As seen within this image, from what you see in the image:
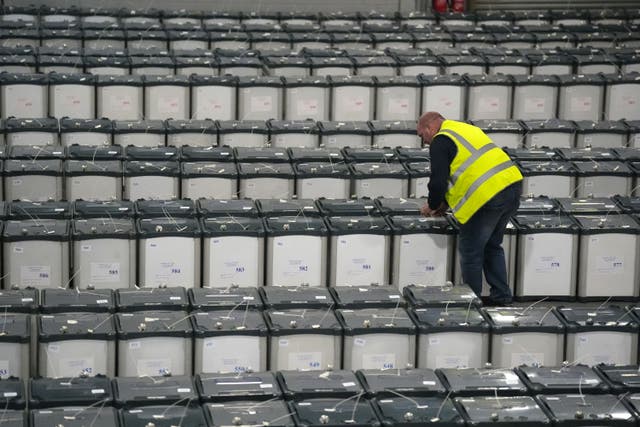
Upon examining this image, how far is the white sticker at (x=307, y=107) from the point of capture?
591 inches

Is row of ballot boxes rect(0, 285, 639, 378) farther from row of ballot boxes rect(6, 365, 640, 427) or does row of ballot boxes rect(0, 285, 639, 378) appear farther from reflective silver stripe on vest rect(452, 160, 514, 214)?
reflective silver stripe on vest rect(452, 160, 514, 214)

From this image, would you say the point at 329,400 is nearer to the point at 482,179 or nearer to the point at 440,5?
the point at 482,179

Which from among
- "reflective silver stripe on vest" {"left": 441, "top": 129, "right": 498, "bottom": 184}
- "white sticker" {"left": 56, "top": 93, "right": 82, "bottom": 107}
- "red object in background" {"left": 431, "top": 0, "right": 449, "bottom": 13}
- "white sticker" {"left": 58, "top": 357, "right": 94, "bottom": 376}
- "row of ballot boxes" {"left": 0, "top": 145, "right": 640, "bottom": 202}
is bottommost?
"white sticker" {"left": 58, "top": 357, "right": 94, "bottom": 376}

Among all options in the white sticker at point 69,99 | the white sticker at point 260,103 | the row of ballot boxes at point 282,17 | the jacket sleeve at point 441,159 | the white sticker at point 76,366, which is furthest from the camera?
the row of ballot boxes at point 282,17

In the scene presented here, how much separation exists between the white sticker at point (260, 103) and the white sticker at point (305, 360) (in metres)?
6.89

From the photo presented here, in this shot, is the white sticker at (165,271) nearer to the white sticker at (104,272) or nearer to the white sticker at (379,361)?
the white sticker at (104,272)

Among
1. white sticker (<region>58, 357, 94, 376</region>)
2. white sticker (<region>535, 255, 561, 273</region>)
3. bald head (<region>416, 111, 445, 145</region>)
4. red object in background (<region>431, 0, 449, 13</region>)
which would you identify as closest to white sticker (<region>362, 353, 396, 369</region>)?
white sticker (<region>58, 357, 94, 376</region>)

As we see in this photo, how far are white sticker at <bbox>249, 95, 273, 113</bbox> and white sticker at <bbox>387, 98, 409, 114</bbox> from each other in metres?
1.32

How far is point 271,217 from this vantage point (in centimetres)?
1063

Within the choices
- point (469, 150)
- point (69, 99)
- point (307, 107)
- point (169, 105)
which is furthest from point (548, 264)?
point (69, 99)

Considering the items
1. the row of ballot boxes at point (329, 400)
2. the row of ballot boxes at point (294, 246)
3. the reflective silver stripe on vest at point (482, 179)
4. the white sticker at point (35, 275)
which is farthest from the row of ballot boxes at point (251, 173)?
the row of ballot boxes at point (329, 400)

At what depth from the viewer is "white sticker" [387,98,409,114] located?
15.2 metres

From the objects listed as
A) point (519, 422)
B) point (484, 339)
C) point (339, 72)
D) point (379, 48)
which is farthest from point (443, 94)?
point (519, 422)

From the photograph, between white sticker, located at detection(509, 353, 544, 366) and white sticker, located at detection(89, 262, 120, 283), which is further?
white sticker, located at detection(89, 262, 120, 283)
